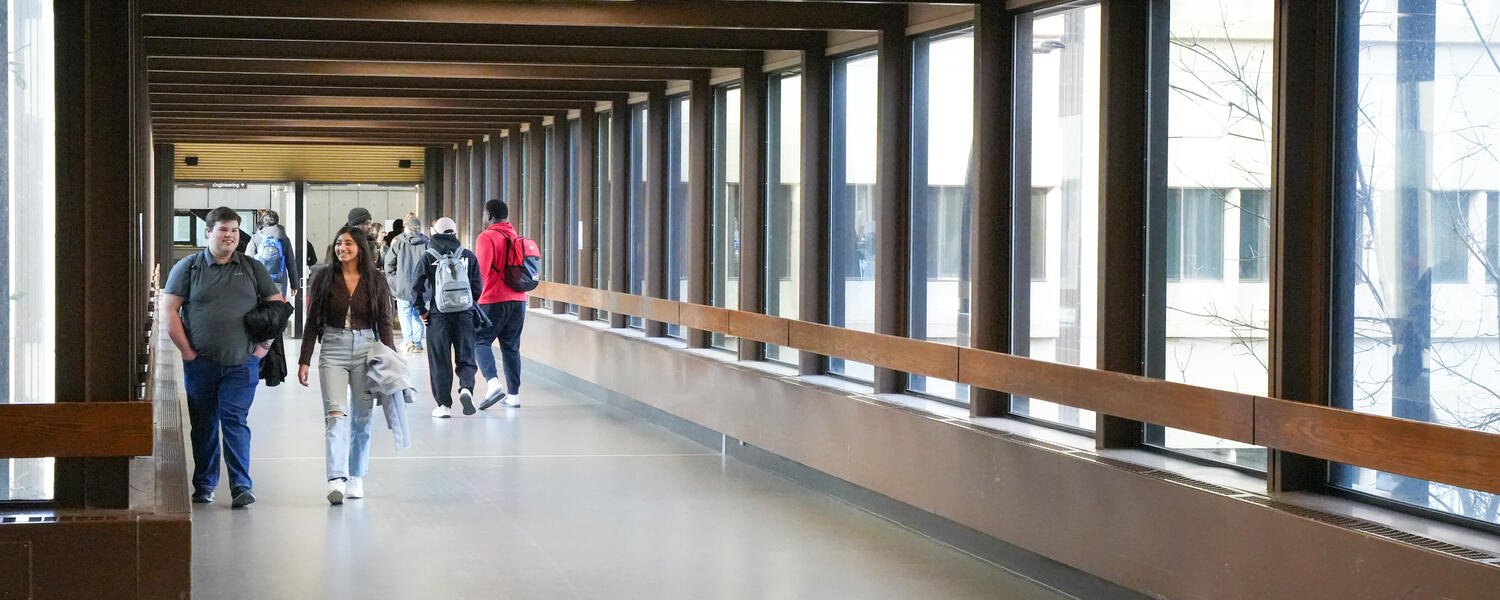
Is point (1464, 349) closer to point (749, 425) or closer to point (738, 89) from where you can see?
point (749, 425)

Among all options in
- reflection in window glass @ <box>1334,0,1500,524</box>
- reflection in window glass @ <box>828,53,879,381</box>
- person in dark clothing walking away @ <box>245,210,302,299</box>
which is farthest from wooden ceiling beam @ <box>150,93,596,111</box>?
reflection in window glass @ <box>1334,0,1500,524</box>

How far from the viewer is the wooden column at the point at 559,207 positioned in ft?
52.1

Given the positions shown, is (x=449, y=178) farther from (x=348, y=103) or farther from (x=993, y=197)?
(x=993, y=197)

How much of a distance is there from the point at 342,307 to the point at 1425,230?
197 inches

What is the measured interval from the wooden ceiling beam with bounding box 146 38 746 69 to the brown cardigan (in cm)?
215

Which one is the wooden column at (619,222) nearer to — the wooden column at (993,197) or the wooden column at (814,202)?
the wooden column at (814,202)

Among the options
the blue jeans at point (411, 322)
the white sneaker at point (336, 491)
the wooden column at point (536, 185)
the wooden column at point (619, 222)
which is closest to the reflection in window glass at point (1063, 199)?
the white sneaker at point (336, 491)

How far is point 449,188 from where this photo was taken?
2297 centimetres

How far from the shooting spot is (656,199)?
12688 mm

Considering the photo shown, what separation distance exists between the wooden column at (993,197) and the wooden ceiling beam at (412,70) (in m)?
3.85

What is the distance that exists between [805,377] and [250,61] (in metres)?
4.54

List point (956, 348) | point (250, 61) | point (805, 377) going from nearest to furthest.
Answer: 1. point (956, 348)
2. point (805, 377)
3. point (250, 61)

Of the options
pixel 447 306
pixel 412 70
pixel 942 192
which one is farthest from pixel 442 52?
pixel 942 192

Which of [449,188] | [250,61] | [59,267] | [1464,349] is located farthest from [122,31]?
[449,188]
